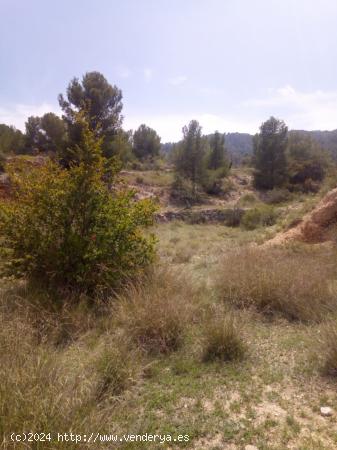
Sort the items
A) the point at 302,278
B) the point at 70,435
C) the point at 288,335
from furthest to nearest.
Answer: the point at 302,278 < the point at 288,335 < the point at 70,435

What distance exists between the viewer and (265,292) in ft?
16.3

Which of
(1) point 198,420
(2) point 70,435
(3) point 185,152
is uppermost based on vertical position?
(3) point 185,152

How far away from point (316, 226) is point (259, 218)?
695 centimetres

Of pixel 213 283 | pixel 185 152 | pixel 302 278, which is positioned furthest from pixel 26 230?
pixel 185 152

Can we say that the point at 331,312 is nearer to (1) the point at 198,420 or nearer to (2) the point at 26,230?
(1) the point at 198,420

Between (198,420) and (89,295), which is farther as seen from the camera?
(89,295)

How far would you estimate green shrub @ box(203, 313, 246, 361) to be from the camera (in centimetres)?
363

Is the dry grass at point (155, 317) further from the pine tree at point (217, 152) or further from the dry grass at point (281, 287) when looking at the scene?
the pine tree at point (217, 152)

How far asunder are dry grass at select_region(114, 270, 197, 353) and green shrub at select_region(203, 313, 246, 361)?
1.30 feet

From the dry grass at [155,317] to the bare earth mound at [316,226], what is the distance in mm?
5915

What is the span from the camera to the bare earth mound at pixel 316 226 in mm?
9711

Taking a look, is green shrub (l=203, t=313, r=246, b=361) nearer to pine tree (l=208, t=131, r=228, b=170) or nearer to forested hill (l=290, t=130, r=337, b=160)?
pine tree (l=208, t=131, r=228, b=170)

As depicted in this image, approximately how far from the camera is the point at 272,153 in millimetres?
31516

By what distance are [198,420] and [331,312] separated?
2605 millimetres
